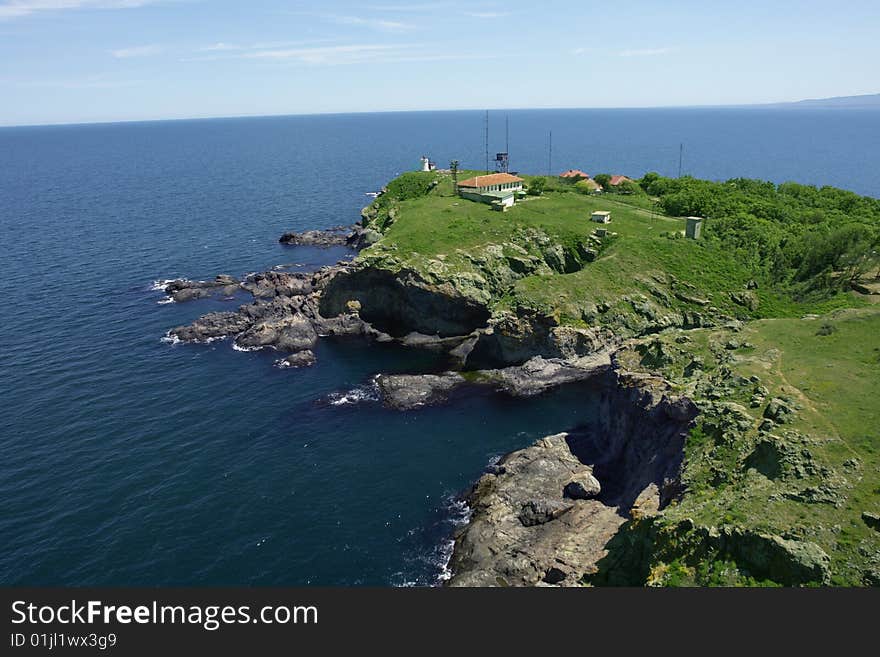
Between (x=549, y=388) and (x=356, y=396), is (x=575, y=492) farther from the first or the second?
(x=356, y=396)

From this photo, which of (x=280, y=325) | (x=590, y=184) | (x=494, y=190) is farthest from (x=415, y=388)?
(x=590, y=184)

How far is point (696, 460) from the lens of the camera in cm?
3638

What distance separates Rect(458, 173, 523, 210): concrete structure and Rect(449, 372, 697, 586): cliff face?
5647 cm

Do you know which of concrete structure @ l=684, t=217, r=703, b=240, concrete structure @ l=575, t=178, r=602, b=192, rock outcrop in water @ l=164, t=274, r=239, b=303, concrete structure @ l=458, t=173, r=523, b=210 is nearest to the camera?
concrete structure @ l=684, t=217, r=703, b=240

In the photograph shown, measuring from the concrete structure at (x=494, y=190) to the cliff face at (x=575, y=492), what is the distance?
56.5 metres

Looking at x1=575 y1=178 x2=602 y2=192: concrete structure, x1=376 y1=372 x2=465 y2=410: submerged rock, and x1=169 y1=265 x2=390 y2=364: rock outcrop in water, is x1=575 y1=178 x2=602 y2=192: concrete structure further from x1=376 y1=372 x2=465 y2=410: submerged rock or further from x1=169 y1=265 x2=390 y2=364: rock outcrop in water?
x1=376 y1=372 x2=465 y2=410: submerged rock

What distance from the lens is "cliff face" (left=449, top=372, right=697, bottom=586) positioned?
38.3 m

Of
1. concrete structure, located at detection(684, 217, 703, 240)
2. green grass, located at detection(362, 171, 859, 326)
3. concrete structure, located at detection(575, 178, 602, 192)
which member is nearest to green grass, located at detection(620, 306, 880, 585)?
green grass, located at detection(362, 171, 859, 326)

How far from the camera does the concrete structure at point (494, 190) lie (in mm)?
101681

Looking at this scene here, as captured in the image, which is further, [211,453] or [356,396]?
[356,396]

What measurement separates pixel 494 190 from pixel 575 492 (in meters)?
74.1

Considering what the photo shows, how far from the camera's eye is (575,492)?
45.8 m

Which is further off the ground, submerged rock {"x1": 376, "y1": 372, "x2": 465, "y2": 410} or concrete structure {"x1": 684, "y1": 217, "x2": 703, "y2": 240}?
concrete structure {"x1": 684, "y1": 217, "x2": 703, "y2": 240}

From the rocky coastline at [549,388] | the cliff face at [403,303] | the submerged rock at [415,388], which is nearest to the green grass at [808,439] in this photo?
the rocky coastline at [549,388]
